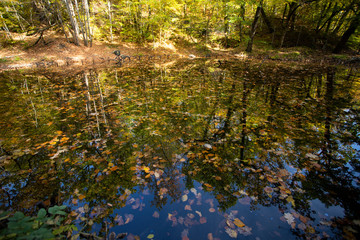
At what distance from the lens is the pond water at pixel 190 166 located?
210 cm

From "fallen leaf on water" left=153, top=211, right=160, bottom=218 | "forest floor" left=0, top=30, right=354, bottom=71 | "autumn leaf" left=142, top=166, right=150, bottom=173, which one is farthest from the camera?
"forest floor" left=0, top=30, right=354, bottom=71

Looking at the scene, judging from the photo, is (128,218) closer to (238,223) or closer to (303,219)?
(238,223)

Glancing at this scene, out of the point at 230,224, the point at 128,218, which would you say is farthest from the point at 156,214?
the point at 230,224

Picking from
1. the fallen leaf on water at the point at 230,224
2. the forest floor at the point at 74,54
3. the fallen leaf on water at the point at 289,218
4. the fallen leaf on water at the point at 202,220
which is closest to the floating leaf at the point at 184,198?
the fallen leaf on water at the point at 202,220

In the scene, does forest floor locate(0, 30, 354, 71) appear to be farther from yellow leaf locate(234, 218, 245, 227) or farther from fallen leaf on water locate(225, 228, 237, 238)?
fallen leaf on water locate(225, 228, 237, 238)

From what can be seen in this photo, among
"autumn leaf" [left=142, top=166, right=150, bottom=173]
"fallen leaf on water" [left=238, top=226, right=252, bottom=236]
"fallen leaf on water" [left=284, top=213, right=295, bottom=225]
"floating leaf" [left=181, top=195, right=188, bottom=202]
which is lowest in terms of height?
"floating leaf" [left=181, top=195, right=188, bottom=202]

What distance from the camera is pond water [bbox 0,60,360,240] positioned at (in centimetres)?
210

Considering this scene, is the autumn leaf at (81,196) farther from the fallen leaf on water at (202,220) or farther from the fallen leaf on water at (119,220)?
the fallen leaf on water at (202,220)

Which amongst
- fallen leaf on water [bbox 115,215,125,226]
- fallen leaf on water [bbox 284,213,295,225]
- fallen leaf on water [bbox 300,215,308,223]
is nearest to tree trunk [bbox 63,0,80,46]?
fallen leaf on water [bbox 115,215,125,226]

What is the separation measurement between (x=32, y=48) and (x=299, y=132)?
24.5 m

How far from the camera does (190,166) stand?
118 inches

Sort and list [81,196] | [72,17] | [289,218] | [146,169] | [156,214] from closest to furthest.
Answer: [289,218]
[156,214]
[81,196]
[146,169]
[72,17]

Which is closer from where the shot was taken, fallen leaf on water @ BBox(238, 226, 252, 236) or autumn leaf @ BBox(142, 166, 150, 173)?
fallen leaf on water @ BBox(238, 226, 252, 236)

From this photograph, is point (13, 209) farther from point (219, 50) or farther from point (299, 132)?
point (219, 50)
